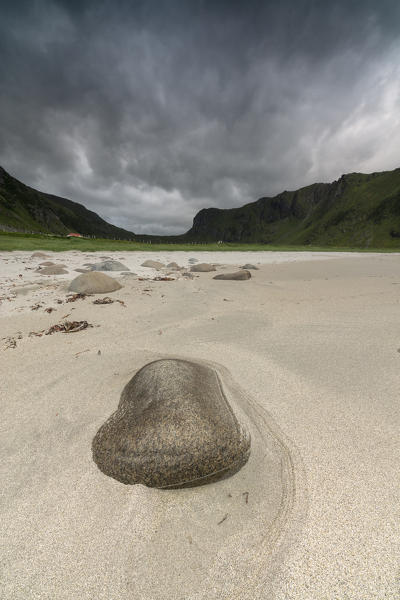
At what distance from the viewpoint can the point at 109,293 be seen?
6309mm

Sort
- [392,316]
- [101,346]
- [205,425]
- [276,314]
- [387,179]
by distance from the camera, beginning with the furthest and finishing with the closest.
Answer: [387,179], [276,314], [392,316], [101,346], [205,425]

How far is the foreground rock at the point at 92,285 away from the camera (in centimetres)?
626

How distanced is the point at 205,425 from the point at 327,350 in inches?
89.2

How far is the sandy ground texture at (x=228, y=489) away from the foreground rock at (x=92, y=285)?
269cm

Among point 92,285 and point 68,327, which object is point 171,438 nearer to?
point 68,327

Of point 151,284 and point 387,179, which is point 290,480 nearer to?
point 151,284

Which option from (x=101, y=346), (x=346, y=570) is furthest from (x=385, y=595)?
(x=101, y=346)

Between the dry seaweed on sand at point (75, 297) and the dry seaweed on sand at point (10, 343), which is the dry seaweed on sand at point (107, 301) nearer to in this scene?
the dry seaweed on sand at point (75, 297)

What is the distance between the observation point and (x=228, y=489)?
1.60 m

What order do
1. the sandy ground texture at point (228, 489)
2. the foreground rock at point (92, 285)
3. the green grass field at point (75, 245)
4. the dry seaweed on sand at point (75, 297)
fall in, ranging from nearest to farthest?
the sandy ground texture at point (228, 489), the dry seaweed on sand at point (75, 297), the foreground rock at point (92, 285), the green grass field at point (75, 245)

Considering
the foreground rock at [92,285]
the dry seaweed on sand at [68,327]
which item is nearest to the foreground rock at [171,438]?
the dry seaweed on sand at [68,327]

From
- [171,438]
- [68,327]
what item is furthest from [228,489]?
[68,327]

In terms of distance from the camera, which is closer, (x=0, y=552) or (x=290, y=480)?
(x=0, y=552)

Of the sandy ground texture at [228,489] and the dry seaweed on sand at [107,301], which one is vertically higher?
the dry seaweed on sand at [107,301]
